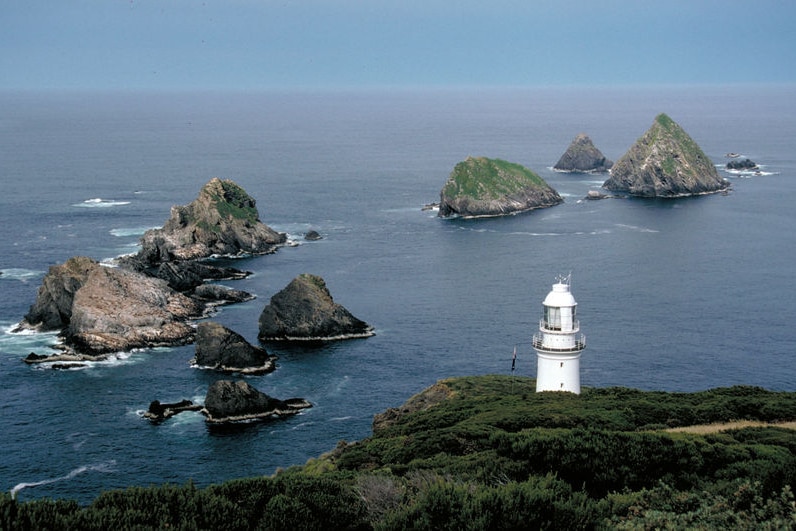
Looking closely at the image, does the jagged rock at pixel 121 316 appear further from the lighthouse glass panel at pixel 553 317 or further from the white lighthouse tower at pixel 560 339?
the lighthouse glass panel at pixel 553 317

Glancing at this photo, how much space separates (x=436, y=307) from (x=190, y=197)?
8251 centimetres

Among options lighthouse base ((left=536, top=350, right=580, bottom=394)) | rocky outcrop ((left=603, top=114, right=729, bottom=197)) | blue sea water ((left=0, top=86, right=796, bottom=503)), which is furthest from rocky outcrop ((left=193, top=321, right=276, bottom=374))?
rocky outcrop ((left=603, top=114, right=729, bottom=197))

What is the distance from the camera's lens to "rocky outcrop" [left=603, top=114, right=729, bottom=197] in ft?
607

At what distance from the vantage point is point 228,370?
82000mm

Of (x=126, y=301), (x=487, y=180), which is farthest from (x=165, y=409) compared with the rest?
(x=487, y=180)

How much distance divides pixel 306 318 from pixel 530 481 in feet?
210

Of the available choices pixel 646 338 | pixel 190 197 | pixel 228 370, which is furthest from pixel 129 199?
pixel 646 338

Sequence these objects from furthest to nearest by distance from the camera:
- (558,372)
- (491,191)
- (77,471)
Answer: (491,191) → (77,471) → (558,372)

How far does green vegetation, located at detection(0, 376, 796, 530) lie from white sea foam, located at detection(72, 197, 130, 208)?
120920mm

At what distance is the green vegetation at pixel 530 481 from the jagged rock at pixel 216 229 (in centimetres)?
7848

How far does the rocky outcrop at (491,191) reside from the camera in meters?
162

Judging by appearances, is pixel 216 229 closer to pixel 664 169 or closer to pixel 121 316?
pixel 121 316

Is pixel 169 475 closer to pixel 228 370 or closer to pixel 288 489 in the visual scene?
pixel 228 370

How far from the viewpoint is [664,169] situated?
187 meters
